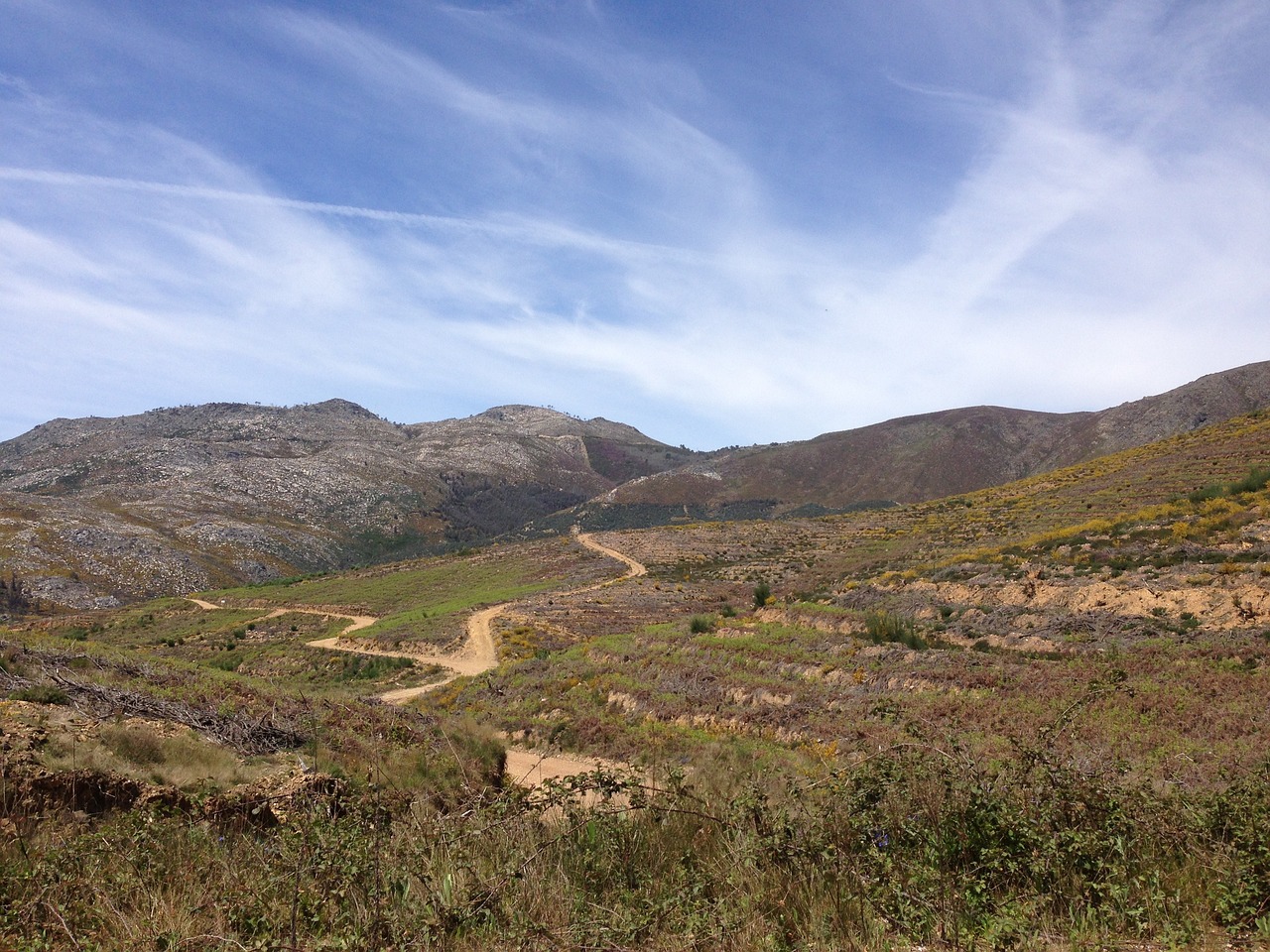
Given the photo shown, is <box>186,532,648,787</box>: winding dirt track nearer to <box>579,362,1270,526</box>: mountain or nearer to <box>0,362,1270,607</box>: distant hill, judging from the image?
<box>0,362,1270,607</box>: distant hill

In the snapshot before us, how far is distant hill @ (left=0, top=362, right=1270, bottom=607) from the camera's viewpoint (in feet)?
242

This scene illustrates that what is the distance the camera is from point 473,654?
31.8 m

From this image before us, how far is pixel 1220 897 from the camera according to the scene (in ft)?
11.5

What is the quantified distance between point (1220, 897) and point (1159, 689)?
412 inches

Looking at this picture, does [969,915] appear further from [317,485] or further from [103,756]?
[317,485]

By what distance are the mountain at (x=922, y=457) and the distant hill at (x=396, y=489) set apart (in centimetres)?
38

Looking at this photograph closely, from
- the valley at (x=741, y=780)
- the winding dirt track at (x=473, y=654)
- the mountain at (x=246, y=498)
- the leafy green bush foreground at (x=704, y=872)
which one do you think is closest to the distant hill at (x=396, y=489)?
the mountain at (x=246, y=498)

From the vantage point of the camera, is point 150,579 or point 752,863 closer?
point 752,863

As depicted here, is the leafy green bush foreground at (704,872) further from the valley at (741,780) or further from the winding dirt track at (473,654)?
the winding dirt track at (473,654)

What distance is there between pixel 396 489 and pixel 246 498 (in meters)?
25.5

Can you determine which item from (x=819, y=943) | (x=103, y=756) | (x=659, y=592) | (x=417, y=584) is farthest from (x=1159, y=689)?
(x=417, y=584)

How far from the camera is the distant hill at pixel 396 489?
242ft

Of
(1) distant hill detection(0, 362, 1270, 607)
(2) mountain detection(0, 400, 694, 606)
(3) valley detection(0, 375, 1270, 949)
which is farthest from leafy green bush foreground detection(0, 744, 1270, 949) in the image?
(2) mountain detection(0, 400, 694, 606)

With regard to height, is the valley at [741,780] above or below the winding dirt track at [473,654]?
above
